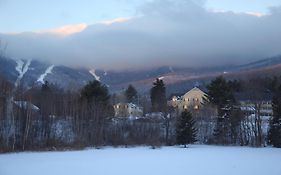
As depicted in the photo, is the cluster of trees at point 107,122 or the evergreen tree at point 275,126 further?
the evergreen tree at point 275,126

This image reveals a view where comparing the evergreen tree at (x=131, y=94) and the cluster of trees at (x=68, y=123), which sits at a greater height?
the evergreen tree at (x=131, y=94)

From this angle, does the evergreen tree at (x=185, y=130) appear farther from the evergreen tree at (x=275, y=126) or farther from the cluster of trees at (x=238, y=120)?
the evergreen tree at (x=275, y=126)

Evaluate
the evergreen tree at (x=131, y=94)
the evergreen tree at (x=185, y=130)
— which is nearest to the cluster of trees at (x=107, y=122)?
the evergreen tree at (x=185, y=130)

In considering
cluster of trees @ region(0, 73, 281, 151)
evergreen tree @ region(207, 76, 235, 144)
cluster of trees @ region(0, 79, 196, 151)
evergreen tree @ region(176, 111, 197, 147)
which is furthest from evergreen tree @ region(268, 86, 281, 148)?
cluster of trees @ region(0, 79, 196, 151)

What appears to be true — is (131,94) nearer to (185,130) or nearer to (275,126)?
(185,130)

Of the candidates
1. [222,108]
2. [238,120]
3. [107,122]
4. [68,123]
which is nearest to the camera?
[68,123]

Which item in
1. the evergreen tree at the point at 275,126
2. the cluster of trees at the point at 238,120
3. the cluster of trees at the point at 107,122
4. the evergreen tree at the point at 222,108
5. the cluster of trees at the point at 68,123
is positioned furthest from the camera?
the evergreen tree at the point at 222,108

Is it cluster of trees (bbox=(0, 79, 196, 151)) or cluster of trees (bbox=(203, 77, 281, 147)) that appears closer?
cluster of trees (bbox=(0, 79, 196, 151))

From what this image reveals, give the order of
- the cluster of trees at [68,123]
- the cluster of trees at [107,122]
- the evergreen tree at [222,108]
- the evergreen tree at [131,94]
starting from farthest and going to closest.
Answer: the evergreen tree at [131,94]
the evergreen tree at [222,108]
the cluster of trees at [107,122]
the cluster of trees at [68,123]

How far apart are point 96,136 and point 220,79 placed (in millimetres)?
25563

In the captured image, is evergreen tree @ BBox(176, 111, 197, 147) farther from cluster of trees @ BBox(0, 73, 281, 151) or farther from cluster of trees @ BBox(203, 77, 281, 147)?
cluster of trees @ BBox(203, 77, 281, 147)

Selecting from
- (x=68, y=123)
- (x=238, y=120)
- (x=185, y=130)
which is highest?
(x=238, y=120)

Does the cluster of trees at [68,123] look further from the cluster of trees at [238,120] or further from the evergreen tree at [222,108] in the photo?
the cluster of trees at [238,120]

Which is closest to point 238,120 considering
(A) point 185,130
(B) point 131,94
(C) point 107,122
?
(A) point 185,130
